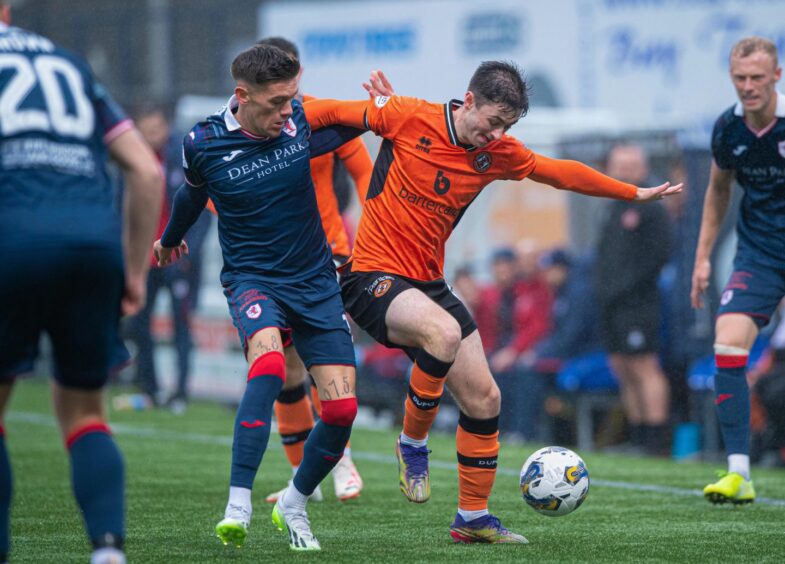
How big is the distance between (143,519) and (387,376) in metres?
6.30

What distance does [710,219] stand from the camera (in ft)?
24.3

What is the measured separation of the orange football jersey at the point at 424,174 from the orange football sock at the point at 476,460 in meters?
0.71

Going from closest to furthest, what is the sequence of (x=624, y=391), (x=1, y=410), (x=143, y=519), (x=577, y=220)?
(x=1, y=410)
(x=143, y=519)
(x=624, y=391)
(x=577, y=220)

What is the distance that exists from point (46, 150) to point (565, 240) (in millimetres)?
9225

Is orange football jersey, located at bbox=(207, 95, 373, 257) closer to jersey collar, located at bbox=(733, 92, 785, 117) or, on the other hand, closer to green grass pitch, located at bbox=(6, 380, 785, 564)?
green grass pitch, located at bbox=(6, 380, 785, 564)

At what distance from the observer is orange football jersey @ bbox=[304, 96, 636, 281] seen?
235 inches

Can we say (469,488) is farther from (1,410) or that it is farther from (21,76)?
(21,76)

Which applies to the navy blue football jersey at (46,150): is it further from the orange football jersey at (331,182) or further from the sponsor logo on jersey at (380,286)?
the orange football jersey at (331,182)

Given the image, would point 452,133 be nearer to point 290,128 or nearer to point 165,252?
point 290,128

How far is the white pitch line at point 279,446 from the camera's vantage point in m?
7.84

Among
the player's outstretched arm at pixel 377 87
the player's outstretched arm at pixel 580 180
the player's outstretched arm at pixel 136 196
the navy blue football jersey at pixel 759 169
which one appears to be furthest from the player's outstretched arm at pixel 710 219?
the player's outstretched arm at pixel 136 196

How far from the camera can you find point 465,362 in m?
5.75

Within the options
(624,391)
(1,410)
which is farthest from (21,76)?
(624,391)

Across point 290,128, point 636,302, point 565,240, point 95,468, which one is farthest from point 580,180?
point 565,240
